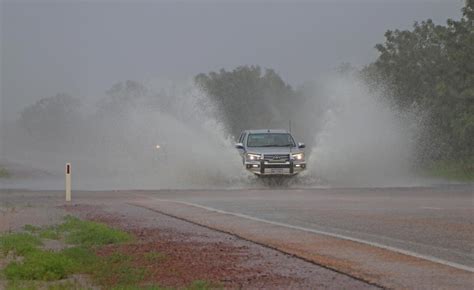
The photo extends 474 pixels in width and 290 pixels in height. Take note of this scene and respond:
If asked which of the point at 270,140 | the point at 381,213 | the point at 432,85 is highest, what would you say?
the point at 432,85

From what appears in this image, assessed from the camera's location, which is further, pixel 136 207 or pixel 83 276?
pixel 136 207

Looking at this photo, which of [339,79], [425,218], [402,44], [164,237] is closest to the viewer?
[164,237]

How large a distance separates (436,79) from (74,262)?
49958 millimetres

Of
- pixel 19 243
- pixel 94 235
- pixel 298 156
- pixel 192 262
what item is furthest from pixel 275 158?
pixel 192 262

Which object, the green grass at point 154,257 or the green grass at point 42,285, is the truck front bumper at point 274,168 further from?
the green grass at point 42,285

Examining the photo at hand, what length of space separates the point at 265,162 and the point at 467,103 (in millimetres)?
20725

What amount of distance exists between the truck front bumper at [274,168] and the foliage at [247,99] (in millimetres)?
66858

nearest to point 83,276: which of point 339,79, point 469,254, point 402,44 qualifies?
point 469,254

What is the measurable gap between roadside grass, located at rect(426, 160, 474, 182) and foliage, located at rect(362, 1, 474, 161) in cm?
125

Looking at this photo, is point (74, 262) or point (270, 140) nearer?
point (74, 262)

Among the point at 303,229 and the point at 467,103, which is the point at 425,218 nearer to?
the point at 303,229

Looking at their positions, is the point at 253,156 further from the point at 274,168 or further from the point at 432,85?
the point at 432,85

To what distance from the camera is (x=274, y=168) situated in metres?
34.3

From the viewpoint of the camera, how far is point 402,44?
6875 cm
